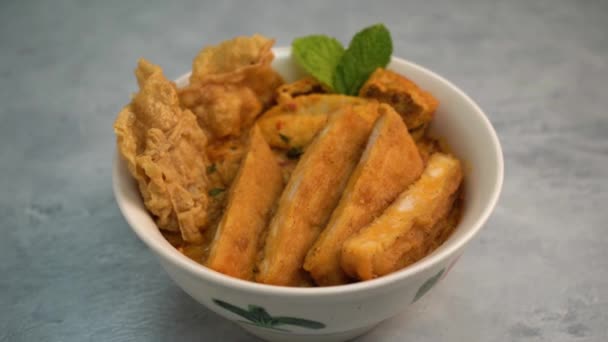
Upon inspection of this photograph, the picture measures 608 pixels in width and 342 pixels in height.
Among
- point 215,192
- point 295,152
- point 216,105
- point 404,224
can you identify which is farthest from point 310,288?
point 216,105

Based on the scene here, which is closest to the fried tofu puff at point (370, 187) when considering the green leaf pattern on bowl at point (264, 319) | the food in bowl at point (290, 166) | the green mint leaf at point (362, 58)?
the food in bowl at point (290, 166)

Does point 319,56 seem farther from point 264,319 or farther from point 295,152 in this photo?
point 264,319

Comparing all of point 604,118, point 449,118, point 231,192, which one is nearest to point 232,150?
point 231,192

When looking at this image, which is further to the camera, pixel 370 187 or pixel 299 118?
pixel 299 118

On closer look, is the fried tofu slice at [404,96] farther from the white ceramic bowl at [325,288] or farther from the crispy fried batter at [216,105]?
the crispy fried batter at [216,105]

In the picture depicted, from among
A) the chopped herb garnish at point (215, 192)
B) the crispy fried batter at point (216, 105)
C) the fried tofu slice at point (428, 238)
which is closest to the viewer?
the fried tofu slice at point (428, 238)

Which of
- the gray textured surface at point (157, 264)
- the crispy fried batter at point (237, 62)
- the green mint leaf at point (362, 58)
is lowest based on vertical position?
the gray textured surface at point (157, 264)

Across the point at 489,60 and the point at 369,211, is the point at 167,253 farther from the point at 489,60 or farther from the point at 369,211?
the point at 489,60
